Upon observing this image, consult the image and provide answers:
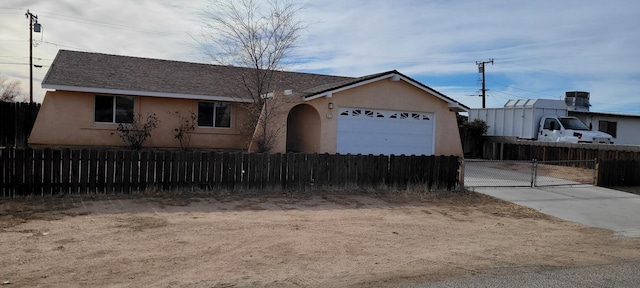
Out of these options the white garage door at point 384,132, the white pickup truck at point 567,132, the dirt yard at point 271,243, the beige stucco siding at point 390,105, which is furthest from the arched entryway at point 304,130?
the white pickup truck at point 567,132

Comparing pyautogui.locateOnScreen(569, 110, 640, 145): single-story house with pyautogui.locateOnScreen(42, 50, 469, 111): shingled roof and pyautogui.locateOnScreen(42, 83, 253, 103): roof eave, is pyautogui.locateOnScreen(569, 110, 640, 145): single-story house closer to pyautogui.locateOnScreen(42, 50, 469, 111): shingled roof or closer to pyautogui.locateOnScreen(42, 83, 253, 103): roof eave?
pyautogui.locateOnScreen(42, 50, 469, 111): shingled roof

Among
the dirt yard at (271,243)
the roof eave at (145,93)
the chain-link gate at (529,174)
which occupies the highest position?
the roof eave at (145,93)

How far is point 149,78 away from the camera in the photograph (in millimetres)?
19734

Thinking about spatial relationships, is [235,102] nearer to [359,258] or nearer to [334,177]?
[334,177]

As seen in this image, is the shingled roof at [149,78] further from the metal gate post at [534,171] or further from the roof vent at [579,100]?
the roof vent at [579,100]

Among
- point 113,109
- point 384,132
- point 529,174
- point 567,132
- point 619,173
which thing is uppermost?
point 113,109

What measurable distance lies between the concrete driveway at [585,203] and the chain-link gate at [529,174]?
69 centimetres

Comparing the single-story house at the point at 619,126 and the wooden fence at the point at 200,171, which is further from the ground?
the single-story house at the point at 619,126

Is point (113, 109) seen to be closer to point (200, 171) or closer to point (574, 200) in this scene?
point (200, 171)

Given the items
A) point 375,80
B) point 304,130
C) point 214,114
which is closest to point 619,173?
point 375,80

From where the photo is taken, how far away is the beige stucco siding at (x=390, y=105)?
1795 centimetres

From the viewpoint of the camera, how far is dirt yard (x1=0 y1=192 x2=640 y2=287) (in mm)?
5895

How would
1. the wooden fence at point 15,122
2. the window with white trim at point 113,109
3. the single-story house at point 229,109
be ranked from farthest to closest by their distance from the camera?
the wooden fence at point 15,122 → the window with white trim at point 113,109 → the single-story house at point 229,109

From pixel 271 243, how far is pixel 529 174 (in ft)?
48.6
